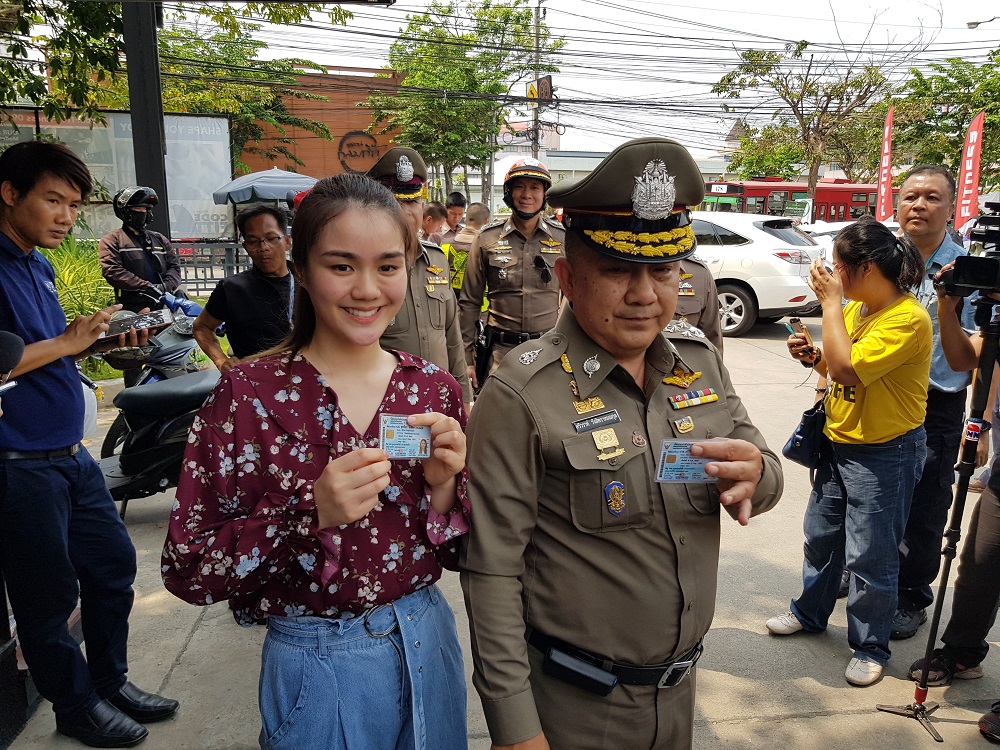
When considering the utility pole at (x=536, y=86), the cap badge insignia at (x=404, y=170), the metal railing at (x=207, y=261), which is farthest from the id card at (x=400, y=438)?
the utility pole at (x=536, y=86)

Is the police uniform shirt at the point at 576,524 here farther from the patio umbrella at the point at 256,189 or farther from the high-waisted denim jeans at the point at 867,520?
the patio umbrella at the point at 256,189

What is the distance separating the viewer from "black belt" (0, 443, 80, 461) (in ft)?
7.82

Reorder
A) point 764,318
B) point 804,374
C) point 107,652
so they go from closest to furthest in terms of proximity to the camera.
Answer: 1. point 107,652
2. point 804,374
3. point 764,318

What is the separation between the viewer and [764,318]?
11828 millimetres

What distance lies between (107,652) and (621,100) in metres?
27.0

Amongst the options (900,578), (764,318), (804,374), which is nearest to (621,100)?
(764,318)

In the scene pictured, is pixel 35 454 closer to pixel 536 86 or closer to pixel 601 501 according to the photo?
pixel 601 501

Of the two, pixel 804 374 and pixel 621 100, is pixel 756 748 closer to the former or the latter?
pixel 804 374

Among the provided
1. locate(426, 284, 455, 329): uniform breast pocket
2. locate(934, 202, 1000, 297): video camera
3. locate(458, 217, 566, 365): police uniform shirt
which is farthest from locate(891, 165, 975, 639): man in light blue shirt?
locate(426, 284, 455, 329): uniform breast pocket

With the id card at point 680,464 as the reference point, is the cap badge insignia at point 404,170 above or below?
above

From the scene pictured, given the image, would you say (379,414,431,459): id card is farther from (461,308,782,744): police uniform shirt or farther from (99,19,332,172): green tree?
(99,19,332,172): green tree

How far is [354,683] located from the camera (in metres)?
1.48

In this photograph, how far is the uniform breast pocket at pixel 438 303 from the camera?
4148 millimetres

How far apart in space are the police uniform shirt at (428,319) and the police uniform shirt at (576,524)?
235cm
